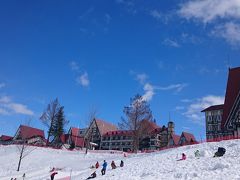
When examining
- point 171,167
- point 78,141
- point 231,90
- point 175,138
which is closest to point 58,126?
point 78,141

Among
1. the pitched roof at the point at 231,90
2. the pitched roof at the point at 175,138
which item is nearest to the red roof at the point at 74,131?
the pitched roof at the point at 175,138

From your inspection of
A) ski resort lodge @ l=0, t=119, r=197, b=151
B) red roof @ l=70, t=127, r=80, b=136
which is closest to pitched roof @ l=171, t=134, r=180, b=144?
ski resort lodge @ l=0, t=119, r=197, b=151

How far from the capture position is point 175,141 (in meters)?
99.2

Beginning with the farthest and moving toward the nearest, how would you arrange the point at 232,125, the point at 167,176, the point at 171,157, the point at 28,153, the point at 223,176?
1. the point at 28,153
2. the point at 232,125
3. the point at 171,157
4. the point at 167,176
5. the point at 223,176

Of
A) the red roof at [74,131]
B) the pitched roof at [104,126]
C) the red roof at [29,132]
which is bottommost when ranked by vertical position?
the red roof at [29,132]

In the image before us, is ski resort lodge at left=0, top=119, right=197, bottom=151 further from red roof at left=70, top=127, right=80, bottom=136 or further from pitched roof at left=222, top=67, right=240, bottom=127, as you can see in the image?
pitched roof at left=222, top=67, right=240, bottom=127

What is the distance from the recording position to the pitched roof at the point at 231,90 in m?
51.3

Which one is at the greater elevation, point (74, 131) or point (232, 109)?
point (74, 131)

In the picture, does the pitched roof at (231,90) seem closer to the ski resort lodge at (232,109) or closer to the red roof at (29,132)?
the ski resort lodge at (232,109)

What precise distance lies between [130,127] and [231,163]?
3779 cm

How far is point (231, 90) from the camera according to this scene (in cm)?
5588

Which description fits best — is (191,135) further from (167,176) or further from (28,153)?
(167,176)

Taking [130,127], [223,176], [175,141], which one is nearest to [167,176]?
[223,176]

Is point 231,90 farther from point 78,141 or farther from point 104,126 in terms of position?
point 104,126
